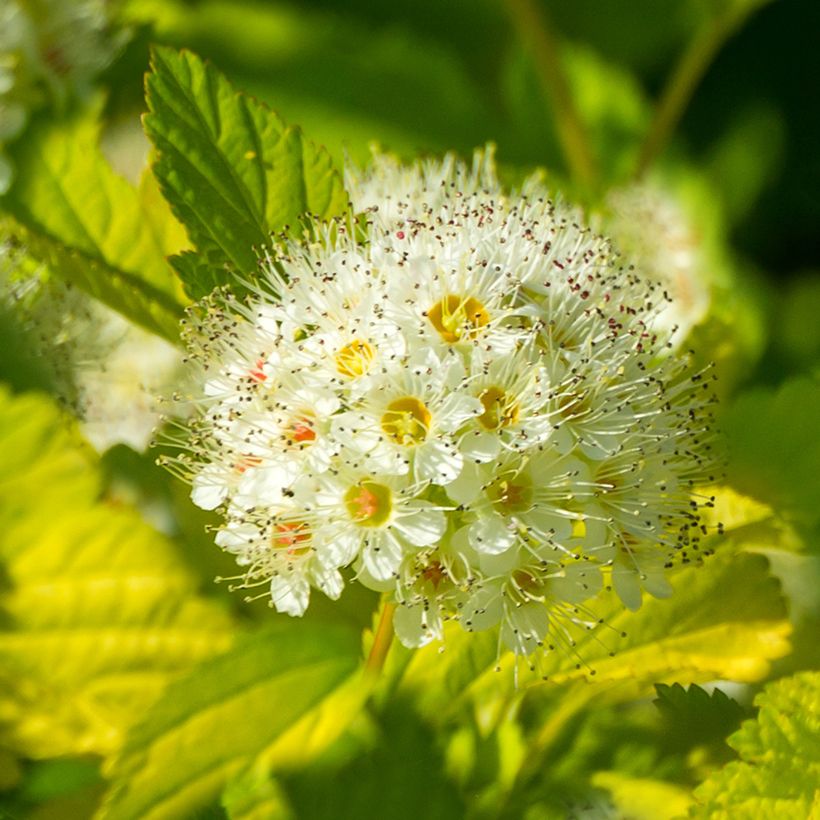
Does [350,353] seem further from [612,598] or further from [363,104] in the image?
[363,104]

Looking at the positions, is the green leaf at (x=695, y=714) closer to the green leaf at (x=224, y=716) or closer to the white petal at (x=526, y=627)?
the white petal at (x=526, y=627)

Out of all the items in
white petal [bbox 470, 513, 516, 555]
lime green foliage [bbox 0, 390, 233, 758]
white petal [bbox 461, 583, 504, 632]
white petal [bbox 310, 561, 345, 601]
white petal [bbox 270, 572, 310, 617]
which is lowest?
lime green foliage [bbox 0, 390, 233, 758]

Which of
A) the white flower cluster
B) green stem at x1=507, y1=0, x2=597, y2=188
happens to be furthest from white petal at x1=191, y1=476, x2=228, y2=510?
green stem at x1=507, y1=0, x2=597, y2=188

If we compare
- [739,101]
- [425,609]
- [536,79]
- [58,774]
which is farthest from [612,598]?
[739,101]

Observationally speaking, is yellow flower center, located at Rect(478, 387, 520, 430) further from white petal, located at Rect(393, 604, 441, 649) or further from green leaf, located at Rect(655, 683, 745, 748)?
green leaf, located at Rect(655, 683, 745, 748)

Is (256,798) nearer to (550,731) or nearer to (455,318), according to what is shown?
(550,731)

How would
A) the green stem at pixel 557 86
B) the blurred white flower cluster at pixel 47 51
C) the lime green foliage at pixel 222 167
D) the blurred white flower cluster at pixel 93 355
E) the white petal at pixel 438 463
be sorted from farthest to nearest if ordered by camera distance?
the green stem at pixel 557 86, the blurred white flower cluster at pixel 47 51, the blurred white flower cluster at pixel 93 355, the lime green foliage at pixel 222 167, the white petal at pixel 438 463

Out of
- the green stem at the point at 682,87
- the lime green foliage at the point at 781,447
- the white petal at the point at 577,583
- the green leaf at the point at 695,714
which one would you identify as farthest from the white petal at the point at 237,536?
the green stem at the point at 682,87
